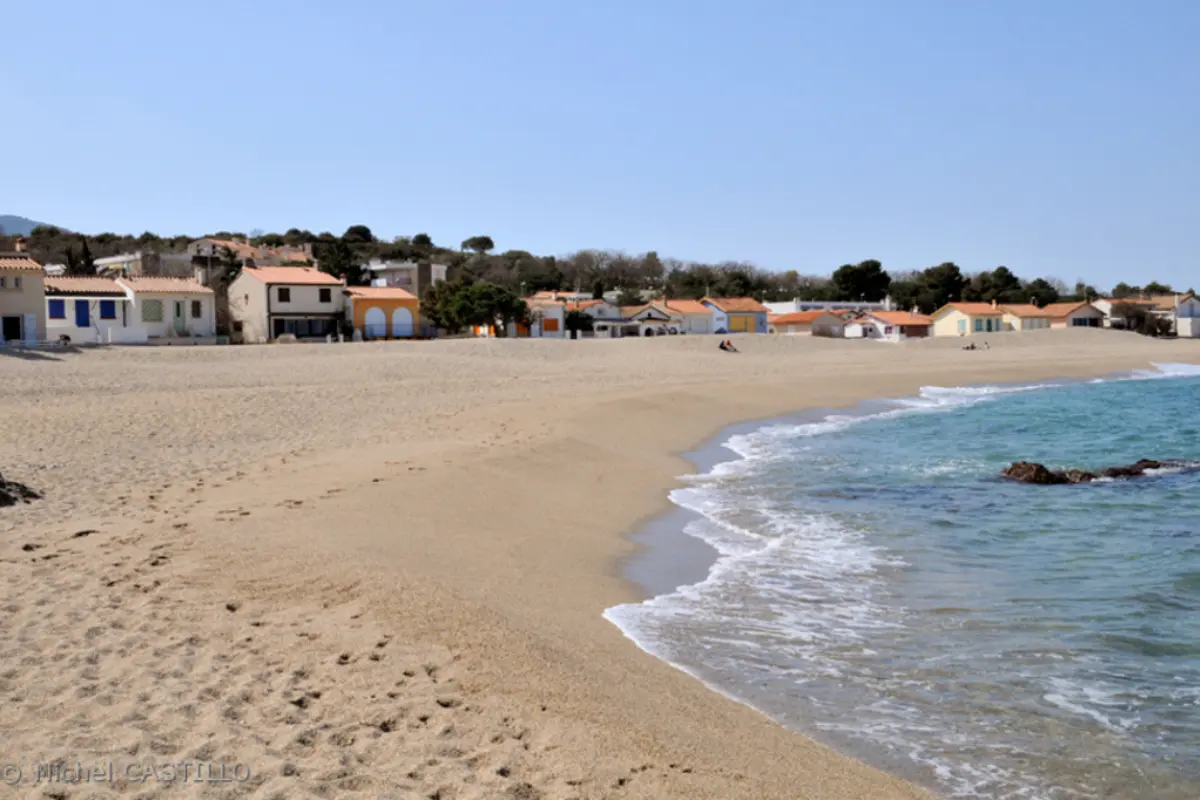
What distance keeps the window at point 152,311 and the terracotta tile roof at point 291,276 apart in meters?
6.86

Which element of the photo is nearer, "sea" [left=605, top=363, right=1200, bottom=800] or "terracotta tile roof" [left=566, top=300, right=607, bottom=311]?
"sea" [left=605, top=363, right=1200, bottom=800]

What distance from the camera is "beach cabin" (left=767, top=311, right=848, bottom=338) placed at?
3049 inches

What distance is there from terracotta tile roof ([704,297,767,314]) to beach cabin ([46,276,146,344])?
45.8 metres

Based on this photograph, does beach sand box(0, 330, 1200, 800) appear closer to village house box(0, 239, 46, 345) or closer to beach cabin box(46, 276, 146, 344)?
village house box(0, 239, 46, 345)

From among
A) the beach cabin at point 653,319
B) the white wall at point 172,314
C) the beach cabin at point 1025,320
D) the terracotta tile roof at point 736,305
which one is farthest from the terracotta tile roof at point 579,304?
the beach cabin at point 1025,320

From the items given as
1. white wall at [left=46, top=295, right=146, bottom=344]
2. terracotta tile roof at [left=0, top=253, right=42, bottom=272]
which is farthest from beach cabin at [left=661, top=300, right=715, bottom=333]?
terracotta tile roof at [left=0, top=253, right=42, bottom=272]

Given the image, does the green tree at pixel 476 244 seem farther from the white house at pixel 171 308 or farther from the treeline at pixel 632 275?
the white house at pixel 171 308

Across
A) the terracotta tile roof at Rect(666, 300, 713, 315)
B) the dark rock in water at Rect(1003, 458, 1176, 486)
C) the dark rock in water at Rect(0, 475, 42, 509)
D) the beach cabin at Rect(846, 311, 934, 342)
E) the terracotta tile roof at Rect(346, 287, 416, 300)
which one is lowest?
the dark rock in water at Rect(1003, 458, 1176, 486)

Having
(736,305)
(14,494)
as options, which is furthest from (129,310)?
(736,305)

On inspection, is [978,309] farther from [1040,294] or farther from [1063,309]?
[1040,294]

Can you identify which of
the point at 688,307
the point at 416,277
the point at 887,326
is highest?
the point at 416,277

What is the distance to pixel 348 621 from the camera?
22.6ft

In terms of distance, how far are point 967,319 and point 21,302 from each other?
66571mm

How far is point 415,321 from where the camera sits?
56.7m
